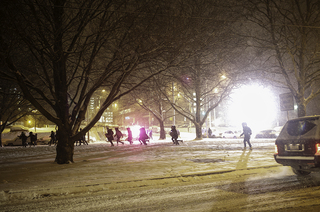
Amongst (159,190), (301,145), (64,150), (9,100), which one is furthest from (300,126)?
(9,100)

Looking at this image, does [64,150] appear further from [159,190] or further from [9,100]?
[9,100]

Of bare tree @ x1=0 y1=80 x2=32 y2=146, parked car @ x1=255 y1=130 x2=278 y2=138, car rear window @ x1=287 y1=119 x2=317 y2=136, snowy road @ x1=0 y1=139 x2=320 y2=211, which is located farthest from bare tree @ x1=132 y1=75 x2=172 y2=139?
car rear window @ x1=287 y1=119 x2=317 y2=136

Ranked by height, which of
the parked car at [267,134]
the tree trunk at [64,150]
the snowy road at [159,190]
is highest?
the tree trunk at [64,150]

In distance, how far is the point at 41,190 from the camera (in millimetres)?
6152

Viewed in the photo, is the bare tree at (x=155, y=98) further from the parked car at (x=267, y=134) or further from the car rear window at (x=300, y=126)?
the car rear window at (x=300, y=126)

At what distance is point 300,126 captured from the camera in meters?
7.22

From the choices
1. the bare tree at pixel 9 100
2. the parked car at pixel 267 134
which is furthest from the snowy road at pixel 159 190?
the parked car at pixel 267 134

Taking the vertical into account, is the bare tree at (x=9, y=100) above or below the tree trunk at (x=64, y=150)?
above

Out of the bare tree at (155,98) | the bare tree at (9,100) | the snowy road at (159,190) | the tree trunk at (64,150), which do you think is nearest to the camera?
the snowy road at (159,190)

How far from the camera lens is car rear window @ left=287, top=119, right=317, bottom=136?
695 cm

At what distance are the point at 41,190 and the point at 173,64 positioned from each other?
8.27 metres

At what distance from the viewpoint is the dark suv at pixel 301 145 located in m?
6.48

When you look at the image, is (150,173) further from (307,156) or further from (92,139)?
(92,139)

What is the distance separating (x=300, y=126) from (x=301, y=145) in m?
0.67
